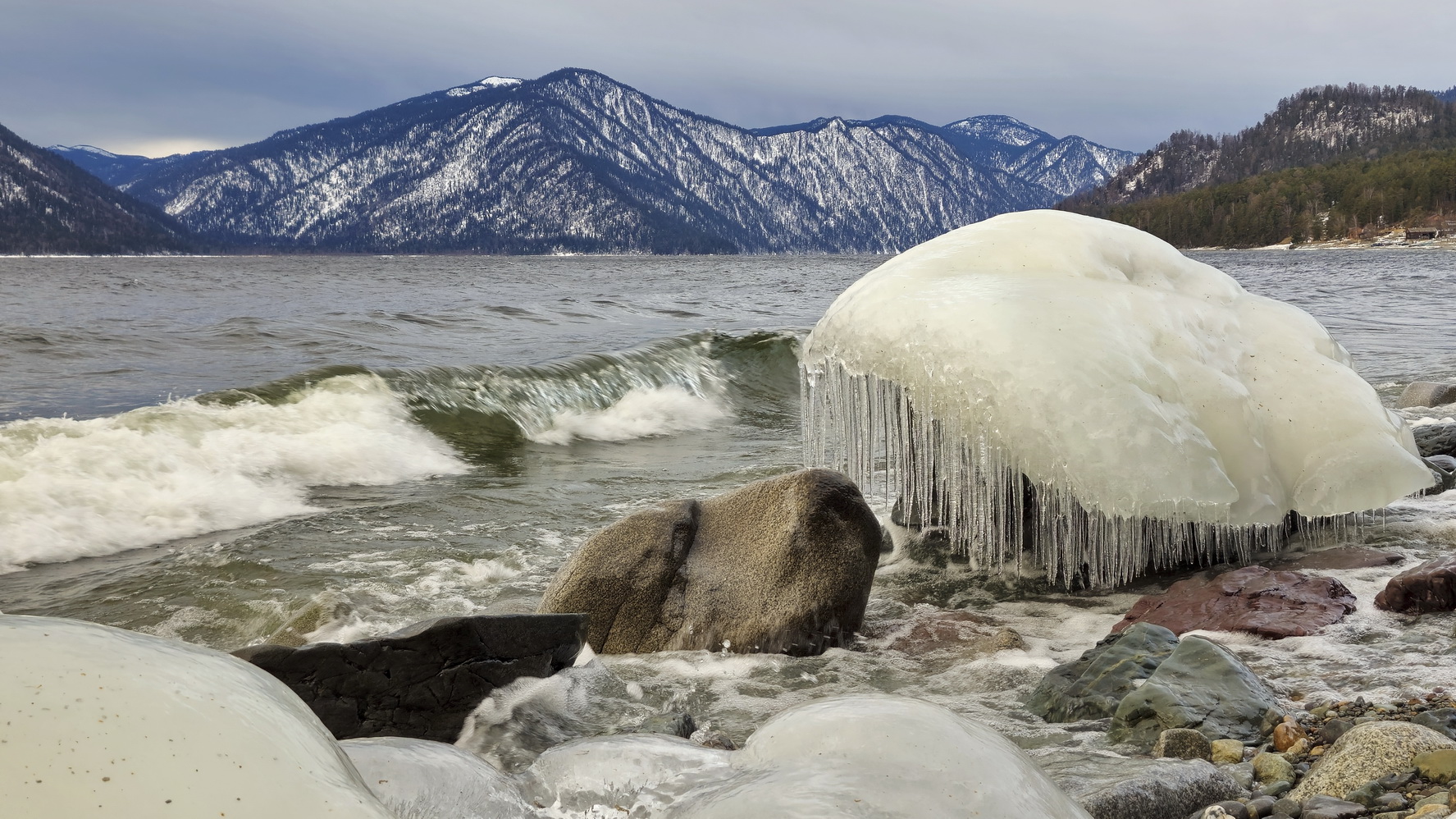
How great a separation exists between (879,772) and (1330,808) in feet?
5.69

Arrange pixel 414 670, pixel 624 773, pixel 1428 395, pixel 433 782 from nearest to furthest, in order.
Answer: pixel 433 782 → pixel 624 773 → pixel 414 670 → pixel 1428 395

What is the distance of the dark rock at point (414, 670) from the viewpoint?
393 cm

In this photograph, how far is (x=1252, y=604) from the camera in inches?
207

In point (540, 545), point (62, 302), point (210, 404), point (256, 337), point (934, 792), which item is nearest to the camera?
point (934, 792)

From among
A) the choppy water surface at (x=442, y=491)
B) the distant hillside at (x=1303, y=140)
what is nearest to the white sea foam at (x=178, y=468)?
the choppy water surface at (x=442, y=491)

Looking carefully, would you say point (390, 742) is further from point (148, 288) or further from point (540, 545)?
point (148, 288)

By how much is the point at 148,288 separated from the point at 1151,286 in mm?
49509

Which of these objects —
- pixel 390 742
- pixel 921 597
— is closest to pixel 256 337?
pixel 921 597

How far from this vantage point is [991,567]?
6.70m

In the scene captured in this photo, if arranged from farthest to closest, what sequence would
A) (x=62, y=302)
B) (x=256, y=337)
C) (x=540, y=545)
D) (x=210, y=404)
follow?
(x=62, y=302) < (x=256, y=337) < (x=210, y=404) < (x=540, y=545)

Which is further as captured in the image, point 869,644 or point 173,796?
point 869,644

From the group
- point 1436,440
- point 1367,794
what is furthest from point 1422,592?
point 1436,440

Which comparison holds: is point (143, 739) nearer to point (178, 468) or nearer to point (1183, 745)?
point (1183, 745)

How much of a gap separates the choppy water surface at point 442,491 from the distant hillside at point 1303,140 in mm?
161903
